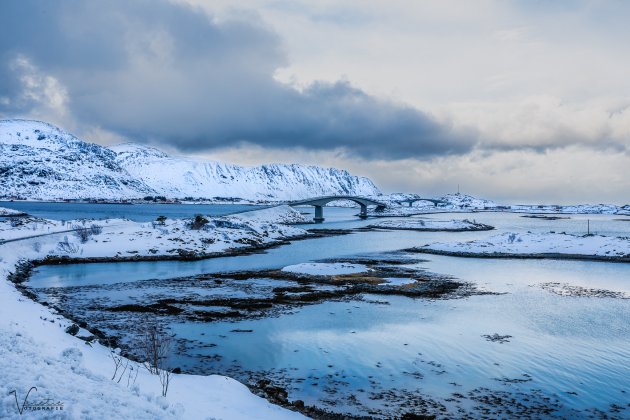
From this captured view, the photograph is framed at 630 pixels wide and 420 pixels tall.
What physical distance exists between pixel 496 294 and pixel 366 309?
458 inches

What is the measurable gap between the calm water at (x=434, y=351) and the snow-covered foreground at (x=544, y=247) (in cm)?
2607

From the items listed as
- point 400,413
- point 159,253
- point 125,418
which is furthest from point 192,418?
point 159,253

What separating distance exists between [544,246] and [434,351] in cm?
5105

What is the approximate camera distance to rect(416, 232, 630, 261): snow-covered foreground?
60.3 m

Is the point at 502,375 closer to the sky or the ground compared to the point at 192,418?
closer to the ground

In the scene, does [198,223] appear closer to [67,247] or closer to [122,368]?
[67,247]

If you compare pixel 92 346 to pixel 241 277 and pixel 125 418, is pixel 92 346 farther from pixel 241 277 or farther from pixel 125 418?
pixel 241 277

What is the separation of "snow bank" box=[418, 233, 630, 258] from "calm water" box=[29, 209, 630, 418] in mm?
26614

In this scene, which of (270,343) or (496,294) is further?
(496,294)

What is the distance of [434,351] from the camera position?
67.1 ft

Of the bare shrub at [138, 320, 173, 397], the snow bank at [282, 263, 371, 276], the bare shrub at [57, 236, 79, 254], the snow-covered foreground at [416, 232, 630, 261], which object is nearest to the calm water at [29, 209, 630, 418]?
the bare shrub at [138, 320, 173, 397]

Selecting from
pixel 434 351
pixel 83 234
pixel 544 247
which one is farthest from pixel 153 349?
pixel 544 247

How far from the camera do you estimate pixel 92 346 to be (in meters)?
17.5

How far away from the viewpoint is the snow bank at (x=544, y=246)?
6062 centimetres
